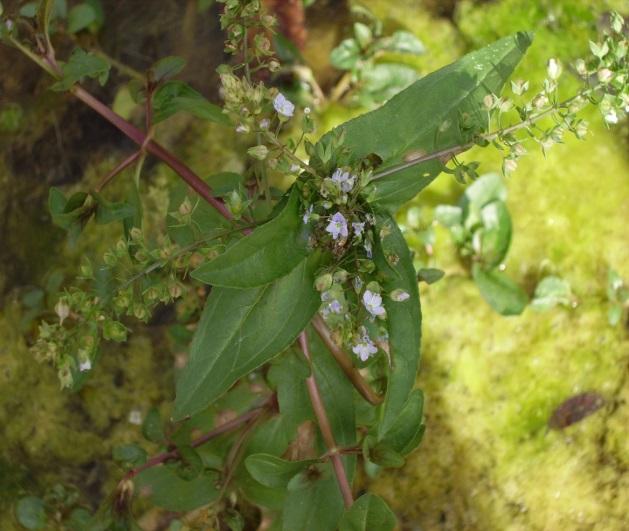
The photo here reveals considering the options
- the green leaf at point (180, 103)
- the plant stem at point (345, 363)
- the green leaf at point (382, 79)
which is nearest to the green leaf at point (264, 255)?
the plant stem at point (345, 363)

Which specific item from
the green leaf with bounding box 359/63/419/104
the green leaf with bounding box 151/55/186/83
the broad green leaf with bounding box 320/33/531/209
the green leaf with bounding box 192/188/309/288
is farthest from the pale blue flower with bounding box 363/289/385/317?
the green leaf with bounding box 359/63/419/104

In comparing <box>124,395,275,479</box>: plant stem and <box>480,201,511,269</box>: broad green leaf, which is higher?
<box>124,395,275,479</box>: plant stem

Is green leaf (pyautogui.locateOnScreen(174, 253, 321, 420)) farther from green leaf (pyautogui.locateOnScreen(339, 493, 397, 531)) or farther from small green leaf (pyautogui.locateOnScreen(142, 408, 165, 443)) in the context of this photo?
small green leaf (pyautogui.locateOnScreen(142, 408, 165, 443))

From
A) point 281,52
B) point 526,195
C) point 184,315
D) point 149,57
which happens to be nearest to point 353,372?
point 184,315

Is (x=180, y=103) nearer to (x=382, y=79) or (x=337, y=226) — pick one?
(x=337, y=226)

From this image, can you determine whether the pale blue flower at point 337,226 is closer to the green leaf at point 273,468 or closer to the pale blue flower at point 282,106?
the pale blue flower at point 282,106

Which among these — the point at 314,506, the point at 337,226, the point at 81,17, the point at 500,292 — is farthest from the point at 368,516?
the point at 81,17
